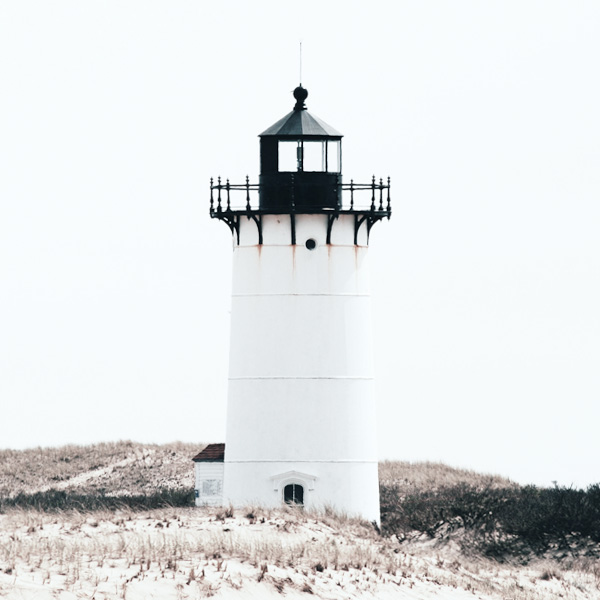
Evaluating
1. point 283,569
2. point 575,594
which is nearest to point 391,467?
point 575,594

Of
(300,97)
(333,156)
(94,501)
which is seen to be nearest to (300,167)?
(333,156)

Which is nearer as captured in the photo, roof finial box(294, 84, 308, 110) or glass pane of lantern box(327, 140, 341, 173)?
glass pane of lantern box(327, 140, 341, 173)

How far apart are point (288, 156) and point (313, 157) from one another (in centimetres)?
63

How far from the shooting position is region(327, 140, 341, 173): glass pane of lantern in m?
33.5

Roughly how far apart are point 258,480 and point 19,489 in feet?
54.1

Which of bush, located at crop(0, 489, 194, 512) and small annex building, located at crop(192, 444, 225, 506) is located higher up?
Result: small annex building, located at crop(192, 444, 225, 506)

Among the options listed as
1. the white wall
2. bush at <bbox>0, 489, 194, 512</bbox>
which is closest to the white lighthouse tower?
the white wall

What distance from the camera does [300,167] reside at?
33344 millimetres

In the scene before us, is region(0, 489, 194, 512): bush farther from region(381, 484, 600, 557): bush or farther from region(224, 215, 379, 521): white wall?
region(381, 484, 600, 557): bush

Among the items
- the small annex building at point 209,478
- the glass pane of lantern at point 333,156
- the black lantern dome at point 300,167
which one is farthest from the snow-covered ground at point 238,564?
the glass pane of lantern at point 333,156

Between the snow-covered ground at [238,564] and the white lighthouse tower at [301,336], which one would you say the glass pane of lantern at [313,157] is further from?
the snow-covered ground at [238,564]

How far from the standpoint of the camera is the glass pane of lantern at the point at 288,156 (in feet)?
109

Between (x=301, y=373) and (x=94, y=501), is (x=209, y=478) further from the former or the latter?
(x=301, y=373)

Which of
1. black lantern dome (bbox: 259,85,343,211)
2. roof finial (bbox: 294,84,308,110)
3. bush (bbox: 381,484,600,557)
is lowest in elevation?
bush (bbox: 381,484,600,557)
